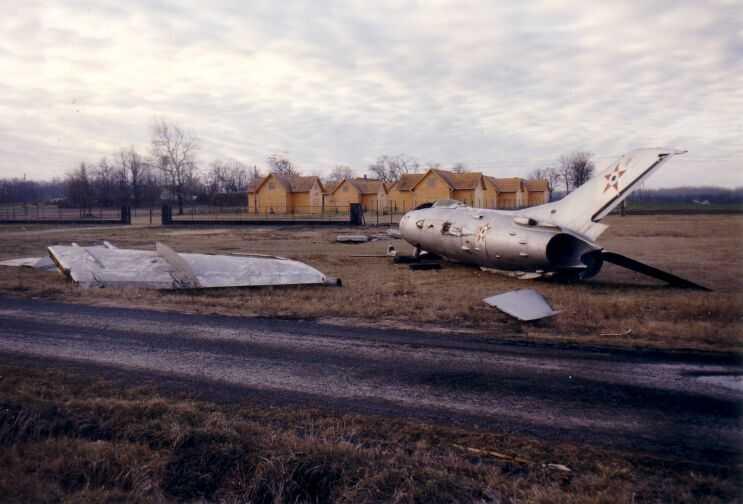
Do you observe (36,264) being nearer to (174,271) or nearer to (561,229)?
(174,271)

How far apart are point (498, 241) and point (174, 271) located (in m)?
9.66

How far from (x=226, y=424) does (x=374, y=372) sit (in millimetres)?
2522

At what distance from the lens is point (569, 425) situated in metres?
5.62

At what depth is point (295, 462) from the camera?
4.52 m

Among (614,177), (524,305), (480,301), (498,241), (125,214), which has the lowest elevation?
(480,301)

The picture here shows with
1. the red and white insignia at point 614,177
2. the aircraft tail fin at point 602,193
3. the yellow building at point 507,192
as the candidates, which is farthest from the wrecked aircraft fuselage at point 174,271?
the yellow building at point 507,192

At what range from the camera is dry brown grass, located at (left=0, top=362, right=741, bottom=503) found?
4180mm

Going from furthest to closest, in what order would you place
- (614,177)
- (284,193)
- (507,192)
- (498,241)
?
(284,193)
(507,192)
(498,241)
(614,177)

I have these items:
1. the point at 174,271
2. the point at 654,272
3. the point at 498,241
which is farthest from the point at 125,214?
the point at 654,272

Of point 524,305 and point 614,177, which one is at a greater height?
point 614,177

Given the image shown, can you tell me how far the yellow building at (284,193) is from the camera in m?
78.6

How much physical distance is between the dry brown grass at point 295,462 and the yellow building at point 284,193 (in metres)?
72.5

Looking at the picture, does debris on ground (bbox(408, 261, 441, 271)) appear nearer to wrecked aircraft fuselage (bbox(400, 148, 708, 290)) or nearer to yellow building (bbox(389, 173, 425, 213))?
wrecked aircraft fuselage (bbox(400, 148, 708, 290))

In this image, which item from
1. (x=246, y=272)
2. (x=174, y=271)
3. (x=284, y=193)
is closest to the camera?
(x=174, y=271)
